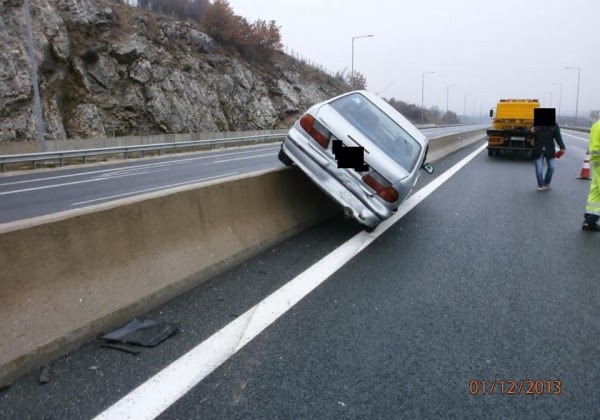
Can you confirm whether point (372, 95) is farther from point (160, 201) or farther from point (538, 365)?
point (538, 365)

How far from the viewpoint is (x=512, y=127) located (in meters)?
21.0

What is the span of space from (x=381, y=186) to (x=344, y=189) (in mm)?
457

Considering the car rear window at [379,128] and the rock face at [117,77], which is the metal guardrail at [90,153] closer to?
the rock face at [117,77]

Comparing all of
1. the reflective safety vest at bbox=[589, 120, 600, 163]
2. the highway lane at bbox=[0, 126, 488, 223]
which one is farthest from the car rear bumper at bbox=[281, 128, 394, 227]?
the highway lane at bbox=[0, 126, 488, 223]

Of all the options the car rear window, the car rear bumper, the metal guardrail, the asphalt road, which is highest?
the car rear window

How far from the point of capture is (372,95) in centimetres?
777

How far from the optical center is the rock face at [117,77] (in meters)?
26.1

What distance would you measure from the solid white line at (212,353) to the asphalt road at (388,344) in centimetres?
6

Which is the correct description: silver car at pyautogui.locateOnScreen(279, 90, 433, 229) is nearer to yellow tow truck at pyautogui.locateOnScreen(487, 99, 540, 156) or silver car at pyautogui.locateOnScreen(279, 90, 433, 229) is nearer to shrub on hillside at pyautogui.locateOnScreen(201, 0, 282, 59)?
yellow tow truck at pyautogui.locateOnScreen(487, 99, 540, 156)

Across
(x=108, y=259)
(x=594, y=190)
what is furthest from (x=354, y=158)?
(x=594, y=190)

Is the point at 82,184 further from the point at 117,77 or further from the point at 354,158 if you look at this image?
the point at 117,77

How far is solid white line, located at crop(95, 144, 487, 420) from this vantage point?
9.00 feet

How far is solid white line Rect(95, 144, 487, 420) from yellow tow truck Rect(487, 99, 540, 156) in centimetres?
1736

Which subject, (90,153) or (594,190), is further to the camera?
(90,153)
